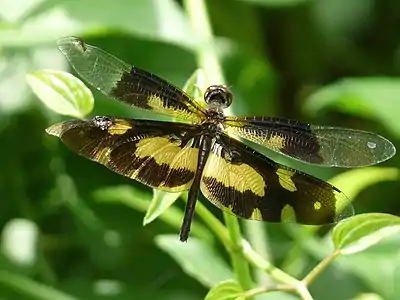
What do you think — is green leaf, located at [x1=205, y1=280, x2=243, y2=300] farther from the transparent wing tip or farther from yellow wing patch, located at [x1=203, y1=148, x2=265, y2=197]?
the transparent wing tip

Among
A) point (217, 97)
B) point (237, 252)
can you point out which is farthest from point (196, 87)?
point (237, 252)

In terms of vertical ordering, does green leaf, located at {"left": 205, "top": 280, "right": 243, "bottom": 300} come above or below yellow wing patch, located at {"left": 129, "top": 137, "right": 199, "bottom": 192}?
below

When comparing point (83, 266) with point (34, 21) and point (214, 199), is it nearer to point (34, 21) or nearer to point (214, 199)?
point (34, 21)

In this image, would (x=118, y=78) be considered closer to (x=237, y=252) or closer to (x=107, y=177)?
(x=237, y=252)

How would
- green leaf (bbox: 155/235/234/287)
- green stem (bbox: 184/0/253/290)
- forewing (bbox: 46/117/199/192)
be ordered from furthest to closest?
green stem (bbox: 184/0/253/290) → green leaf (bbox: 155/235/234/287) → forewing (bbox: 46/117/199/192)

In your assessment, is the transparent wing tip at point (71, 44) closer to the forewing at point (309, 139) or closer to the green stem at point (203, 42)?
the forewing at point (309, 139)

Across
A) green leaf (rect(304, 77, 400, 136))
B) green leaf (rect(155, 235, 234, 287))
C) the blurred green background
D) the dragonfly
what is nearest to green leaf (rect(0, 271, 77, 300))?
the blurred green background

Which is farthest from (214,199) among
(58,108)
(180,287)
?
(180,287)

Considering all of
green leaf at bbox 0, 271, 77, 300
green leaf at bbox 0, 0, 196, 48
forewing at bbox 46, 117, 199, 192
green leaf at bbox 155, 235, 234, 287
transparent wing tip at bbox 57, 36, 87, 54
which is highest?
green leaf at bbox 0, 0, 196, 48
